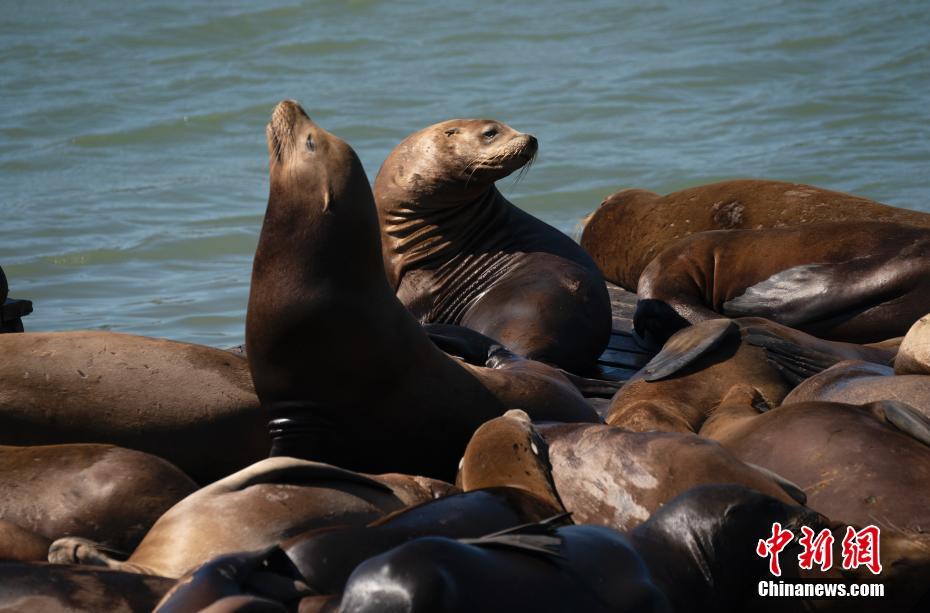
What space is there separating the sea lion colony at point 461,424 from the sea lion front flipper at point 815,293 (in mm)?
13

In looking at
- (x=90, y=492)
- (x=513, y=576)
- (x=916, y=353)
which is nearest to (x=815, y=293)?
(x=916, y=353)

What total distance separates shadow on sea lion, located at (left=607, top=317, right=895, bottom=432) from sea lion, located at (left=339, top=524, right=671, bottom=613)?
2095 millimetres

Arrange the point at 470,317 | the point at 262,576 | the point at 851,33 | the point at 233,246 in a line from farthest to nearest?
1. the point at 851,33
2. the point at 233,246
3. the point at 470,317
4. the point at 262,576

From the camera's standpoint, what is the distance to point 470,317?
281 inches

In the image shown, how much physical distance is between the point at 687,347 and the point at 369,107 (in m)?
14.6

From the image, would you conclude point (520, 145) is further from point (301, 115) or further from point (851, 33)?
point (851, 33)

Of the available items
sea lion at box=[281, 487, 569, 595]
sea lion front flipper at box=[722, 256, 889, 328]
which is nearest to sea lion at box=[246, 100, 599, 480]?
sea lion at box=[281, 487, 569, 595]

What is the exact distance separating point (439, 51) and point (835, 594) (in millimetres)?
20648

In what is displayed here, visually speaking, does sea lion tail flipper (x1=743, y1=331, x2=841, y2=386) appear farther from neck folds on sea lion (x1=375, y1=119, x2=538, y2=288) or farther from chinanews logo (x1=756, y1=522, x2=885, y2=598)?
chinanews logo (x1=756, y1=522, x2=885, y2=598)

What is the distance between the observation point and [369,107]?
64.8ft

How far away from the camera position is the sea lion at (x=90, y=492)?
12.0 ft

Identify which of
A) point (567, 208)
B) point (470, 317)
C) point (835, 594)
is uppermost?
point (835, 594)

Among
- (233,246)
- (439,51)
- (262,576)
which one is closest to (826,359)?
(262,576)

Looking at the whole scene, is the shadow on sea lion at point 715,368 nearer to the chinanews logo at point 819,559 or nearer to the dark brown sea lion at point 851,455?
the dark brown sea lion at point 851,455
